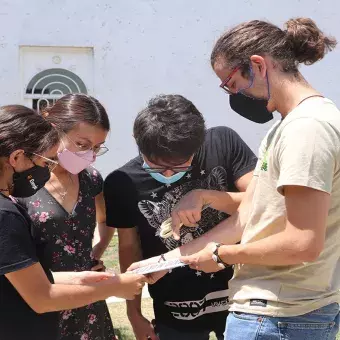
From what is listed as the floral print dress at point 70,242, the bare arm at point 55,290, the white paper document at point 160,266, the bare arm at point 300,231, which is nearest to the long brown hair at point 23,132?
the bare arm at point 55,290

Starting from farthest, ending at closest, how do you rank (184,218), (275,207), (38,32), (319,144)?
(38,32)
(184,218)
(275,207)
(319,144)

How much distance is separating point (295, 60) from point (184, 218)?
2.79 feet

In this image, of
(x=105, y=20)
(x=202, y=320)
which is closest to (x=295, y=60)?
(x=202, y=320)

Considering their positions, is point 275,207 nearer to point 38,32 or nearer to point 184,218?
point 184,218

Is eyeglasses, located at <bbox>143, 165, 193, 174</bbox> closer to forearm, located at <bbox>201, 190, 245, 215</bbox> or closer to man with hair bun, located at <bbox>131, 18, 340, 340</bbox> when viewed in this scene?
forearm, located at <bbox>201, 190, 245, 215</bbox>

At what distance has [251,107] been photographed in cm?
240

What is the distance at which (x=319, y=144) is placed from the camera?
72.1 inches

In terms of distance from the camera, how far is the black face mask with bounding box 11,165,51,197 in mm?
2195

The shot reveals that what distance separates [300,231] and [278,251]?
4.3 inches

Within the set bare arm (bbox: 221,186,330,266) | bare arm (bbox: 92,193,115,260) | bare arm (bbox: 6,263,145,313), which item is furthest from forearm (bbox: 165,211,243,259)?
bare arm (bbox: 92,193,115,260)

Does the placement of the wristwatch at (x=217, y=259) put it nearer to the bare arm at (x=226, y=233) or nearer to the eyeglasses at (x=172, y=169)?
the bare arm at (x=226, y=233)

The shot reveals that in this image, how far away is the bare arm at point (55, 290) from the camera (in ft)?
6.92

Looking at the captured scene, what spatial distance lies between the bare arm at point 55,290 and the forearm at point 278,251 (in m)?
0.58

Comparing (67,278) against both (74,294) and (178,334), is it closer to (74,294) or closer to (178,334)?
(74,294)
